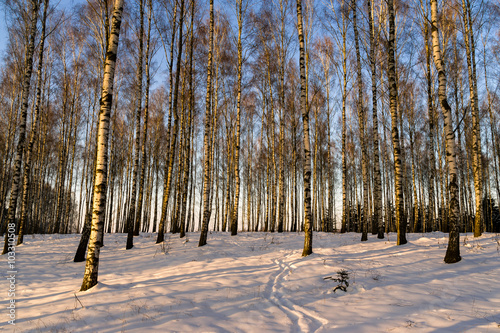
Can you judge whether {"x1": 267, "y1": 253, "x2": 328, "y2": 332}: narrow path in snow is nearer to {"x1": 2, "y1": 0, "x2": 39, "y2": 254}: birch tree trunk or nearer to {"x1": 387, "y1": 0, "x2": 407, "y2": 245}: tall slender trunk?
{"x1": 387, "y1": 0, "x2": 407, "y2": 245}: tall slender trunk

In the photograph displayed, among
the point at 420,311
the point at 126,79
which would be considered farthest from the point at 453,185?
the point at 126,79

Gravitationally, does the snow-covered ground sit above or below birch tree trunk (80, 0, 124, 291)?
below

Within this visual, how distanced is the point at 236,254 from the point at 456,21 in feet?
57.6

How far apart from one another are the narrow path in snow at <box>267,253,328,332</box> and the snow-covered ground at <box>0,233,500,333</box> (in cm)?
2

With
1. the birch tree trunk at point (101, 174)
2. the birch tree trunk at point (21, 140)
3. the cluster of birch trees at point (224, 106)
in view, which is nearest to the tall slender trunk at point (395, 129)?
the cluster of birch trees at point (224, 106)

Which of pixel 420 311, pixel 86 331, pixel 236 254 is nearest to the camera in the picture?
pixel 86 331

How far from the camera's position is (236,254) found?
8.95 meters

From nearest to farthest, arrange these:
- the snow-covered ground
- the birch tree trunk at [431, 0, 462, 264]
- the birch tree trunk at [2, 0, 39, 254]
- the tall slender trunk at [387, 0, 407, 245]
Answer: the snow-covered ground → the birch tree trunk at [431, 0, 462, 264] → the birch tree trunk at [2, 0, 39, 254] → the tall slender trunk at [387, 0, 407, 245]

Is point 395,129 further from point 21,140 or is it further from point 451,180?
point 21,140

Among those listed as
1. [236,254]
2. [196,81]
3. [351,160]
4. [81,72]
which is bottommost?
[236,254]

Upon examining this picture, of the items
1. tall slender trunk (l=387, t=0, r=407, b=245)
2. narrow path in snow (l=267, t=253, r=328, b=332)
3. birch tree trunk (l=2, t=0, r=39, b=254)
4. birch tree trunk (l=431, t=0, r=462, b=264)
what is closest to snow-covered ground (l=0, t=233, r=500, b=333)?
narrow path in snow (l=267, t=253, r=328, b=332)

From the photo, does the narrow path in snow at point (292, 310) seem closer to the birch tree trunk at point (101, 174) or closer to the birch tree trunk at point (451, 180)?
the birch tree trunk at point (101, 174)

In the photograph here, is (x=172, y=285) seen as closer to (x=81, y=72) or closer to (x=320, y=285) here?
(x=320, y=285)

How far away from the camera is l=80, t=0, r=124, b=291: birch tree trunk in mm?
5090
